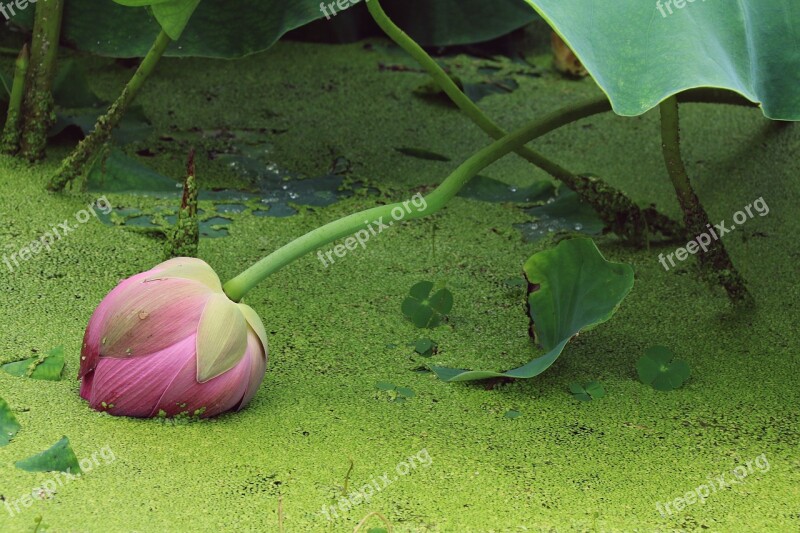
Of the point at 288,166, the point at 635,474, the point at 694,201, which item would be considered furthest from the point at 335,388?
the point at 288,166

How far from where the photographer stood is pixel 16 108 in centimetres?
151

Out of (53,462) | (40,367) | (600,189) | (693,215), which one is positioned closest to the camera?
(53,462)

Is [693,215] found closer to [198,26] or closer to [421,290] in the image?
[421,290]

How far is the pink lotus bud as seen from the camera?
0.91 metres

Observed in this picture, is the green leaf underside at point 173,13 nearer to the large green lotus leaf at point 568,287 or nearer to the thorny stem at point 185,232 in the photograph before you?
the thorny stem at point 185,232

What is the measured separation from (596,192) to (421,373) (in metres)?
0.43

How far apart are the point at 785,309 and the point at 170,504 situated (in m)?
0.86

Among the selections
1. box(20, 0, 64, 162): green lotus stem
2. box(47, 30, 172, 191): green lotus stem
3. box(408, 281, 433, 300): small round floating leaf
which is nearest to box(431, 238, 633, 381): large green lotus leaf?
box(408, 281, 433, 300): small round floating leaf

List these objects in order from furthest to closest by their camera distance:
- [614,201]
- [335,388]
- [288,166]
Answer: [288,166] < [614,201] < [335,388]

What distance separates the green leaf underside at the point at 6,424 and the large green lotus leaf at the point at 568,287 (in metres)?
Result: 0.45

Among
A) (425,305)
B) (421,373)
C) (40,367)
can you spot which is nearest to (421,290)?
(425,305)

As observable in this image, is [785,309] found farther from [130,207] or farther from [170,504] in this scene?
[130,207]

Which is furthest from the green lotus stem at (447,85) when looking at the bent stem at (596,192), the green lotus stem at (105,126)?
the green lotus stem at (105,126)

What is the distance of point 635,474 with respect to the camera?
95cm
